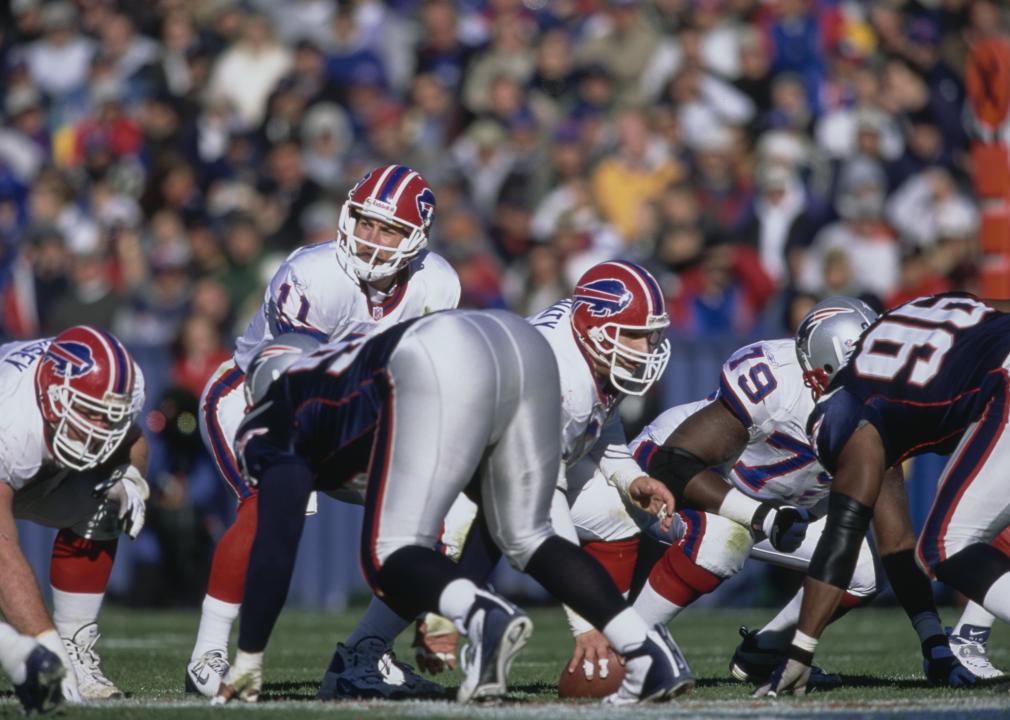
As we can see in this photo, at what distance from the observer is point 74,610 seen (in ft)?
20.6

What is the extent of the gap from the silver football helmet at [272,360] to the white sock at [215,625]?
0.77 m

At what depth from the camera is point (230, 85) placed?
50.1ft

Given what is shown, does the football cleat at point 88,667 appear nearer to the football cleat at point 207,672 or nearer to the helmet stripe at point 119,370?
the football cleat at point 207,672

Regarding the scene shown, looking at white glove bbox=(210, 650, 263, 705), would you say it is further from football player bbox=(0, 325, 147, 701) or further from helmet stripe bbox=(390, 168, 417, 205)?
helmet stripe bbox=(390, 168, 417, 205)

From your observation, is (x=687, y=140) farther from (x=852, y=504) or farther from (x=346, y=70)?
(x=852, y=504)

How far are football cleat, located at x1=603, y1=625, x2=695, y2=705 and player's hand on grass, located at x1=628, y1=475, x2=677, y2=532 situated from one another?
0.77 m

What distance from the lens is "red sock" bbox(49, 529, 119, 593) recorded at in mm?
6273

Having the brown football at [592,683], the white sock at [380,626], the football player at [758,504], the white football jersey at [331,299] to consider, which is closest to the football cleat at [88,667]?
the white sock at [380,626]

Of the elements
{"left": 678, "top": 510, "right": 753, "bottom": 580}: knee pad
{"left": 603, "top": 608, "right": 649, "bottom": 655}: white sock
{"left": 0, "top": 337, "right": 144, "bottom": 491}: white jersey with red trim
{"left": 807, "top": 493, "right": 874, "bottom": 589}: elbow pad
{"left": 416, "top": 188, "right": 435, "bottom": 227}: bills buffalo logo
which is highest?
{"left": 416, "top": 188, "right": 435, "bottom": 227}: bills buffalo logo

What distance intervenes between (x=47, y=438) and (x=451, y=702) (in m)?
1.60

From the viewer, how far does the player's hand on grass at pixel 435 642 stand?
19.4 ft

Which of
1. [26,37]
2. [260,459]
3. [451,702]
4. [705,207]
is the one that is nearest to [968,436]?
[451,702]

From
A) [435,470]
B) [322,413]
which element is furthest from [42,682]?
[435,470]

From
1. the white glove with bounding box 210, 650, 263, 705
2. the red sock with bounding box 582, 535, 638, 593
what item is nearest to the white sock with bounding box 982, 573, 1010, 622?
the red sock with bounding box 582, 535, 638, 593
